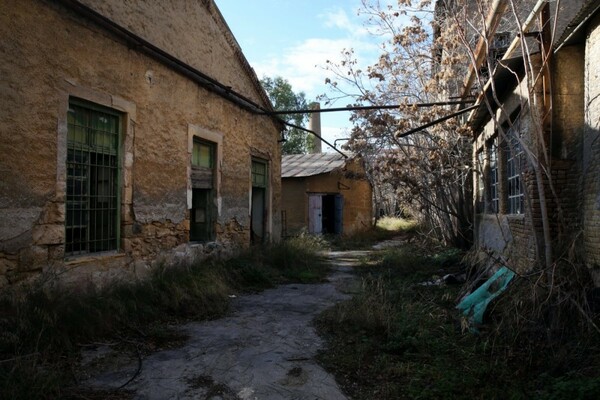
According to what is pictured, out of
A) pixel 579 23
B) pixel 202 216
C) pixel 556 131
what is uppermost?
pixel 579 23

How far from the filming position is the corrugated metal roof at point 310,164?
18656 mm

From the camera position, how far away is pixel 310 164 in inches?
805

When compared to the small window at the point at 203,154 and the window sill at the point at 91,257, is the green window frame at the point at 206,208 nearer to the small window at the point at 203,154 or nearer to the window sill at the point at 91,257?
the small window at the point at 203,154

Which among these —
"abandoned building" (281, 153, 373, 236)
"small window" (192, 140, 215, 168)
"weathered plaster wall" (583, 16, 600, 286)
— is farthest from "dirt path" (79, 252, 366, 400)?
"abandoned building" (281, 153, 373, 236)

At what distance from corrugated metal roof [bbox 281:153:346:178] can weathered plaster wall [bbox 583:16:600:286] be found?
13.3 meters

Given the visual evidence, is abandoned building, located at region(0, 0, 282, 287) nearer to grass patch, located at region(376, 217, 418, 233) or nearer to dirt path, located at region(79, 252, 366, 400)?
dirt path, located at region(79, 252, 366, 400)

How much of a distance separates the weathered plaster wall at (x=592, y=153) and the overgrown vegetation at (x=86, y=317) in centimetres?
449

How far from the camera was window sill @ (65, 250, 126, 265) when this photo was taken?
5254 millimetres

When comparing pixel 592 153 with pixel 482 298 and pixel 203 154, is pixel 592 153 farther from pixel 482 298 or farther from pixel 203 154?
pixel 203 154

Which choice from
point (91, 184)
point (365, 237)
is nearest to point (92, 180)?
point (91, 184)

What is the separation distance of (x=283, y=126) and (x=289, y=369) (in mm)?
8861

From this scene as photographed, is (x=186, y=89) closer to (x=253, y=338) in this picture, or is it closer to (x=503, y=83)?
(x=253, y=338)

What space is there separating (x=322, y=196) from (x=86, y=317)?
15.3 metres

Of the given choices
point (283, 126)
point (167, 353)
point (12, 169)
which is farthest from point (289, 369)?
point (283, 126)
